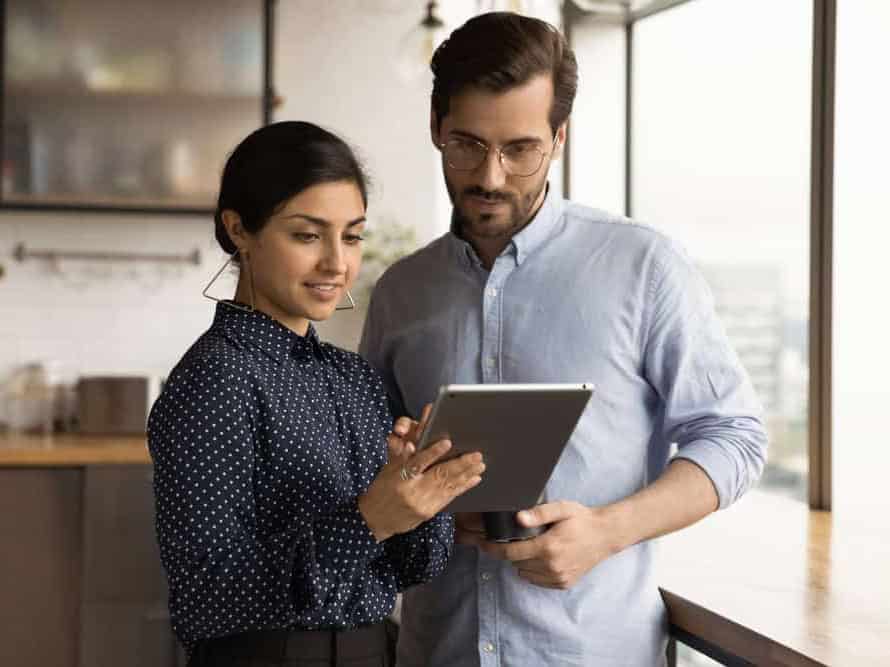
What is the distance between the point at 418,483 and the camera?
1468 mm

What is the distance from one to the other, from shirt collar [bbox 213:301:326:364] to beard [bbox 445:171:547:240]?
329 millimetres

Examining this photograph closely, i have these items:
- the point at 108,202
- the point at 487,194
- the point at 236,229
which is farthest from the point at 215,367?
the point at 108,202

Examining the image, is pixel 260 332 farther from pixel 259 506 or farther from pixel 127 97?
pixel 127 97

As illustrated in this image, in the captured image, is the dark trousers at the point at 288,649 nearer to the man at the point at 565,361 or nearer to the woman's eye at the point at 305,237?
the man at the point at 565,361

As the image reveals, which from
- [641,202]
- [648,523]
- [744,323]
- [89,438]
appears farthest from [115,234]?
[648,523]

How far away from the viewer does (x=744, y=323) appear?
12.2ft

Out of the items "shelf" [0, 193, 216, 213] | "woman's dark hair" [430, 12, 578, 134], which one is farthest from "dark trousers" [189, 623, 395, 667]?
"shelf" [0, 193, 216, 213]

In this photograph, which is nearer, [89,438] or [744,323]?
[744,323]

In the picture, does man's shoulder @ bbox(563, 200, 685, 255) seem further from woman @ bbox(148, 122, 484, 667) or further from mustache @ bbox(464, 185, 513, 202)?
woman @ bbox(148, 122, 484, 667)

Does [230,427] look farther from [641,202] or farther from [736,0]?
[641,202]

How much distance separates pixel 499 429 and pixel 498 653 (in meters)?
0.53

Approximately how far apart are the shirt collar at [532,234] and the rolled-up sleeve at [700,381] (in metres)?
0.18

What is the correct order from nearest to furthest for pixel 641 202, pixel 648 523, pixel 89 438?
pixel 648 523 < pixel 89 438 < pixel 641 202

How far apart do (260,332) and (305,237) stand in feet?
0.47
